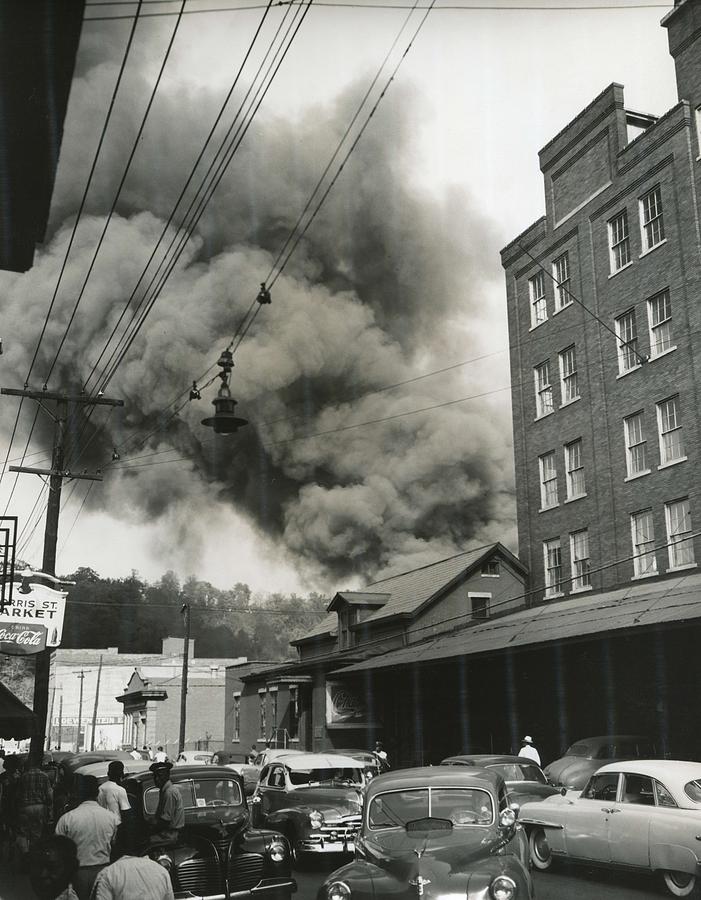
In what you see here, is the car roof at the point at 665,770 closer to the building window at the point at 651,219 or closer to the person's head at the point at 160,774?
the person's head at the point at 160,774

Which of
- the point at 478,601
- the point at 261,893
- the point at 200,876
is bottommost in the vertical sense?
the point at 261,893

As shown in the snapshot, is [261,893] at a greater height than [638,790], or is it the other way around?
[638,790]

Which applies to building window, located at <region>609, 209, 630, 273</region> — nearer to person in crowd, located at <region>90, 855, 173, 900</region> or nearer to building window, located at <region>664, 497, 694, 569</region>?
building window, located at <region>664, 497, 694, 569</region>

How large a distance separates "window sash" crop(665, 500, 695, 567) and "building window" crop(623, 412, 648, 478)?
6.61ft

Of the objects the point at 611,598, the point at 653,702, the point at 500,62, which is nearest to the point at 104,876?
the point at 500,62

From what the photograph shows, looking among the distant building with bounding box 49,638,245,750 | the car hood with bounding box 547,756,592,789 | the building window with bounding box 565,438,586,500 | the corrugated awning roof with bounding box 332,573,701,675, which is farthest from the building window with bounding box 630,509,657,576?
the distant building with bounding box 49,638,245,750

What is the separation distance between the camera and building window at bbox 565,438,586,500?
1367 inches

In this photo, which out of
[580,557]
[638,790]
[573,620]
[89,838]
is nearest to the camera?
[89,838]

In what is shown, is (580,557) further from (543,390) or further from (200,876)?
(200,876)

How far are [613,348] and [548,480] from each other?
619 cm

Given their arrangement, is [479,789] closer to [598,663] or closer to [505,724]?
[598,663]

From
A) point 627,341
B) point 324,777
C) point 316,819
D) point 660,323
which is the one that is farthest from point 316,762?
point 627,341

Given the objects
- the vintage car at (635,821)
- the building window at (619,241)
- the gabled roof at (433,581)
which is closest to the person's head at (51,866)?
the vintage car at (635,821)

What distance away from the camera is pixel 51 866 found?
17.1ft
